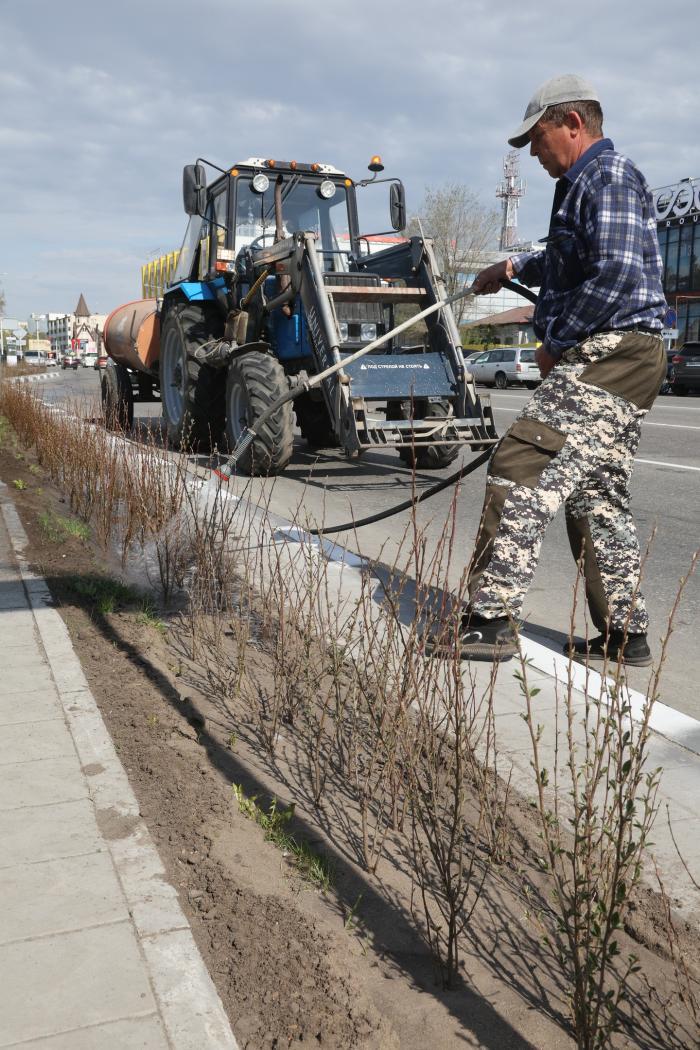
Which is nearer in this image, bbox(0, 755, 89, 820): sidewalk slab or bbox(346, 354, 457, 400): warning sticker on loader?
bbox(0, 755, 89, 820): sidewalk slab

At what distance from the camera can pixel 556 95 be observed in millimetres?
3619

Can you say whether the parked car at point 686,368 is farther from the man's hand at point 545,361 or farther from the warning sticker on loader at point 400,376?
the man's hand at point 545,361

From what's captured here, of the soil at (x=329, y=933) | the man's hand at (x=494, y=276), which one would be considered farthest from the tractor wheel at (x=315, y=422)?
the soil at (x=329, y=933)

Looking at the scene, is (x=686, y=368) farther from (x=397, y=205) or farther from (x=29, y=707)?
(x=29, y=707)

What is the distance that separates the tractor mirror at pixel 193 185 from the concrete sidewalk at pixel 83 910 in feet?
23.3

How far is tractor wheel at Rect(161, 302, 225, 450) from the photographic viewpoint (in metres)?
10.8

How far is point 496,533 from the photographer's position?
150 inches

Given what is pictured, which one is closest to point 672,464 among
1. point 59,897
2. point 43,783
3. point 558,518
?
point 558,518

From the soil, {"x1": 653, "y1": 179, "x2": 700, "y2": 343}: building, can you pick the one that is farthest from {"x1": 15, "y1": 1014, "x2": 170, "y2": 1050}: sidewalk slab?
{"x1": 653, "y1": 179, "x2": 700, "y2": 343}: building

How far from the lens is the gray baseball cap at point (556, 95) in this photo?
362 cm

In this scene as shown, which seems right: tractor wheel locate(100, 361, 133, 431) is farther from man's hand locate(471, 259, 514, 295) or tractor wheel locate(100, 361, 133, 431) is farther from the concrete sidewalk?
the concrete sidewalk

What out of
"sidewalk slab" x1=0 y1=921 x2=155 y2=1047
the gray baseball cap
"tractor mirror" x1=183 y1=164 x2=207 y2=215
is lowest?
"sidewalk slab" x1=0 y1=921 x2=155 y2=1047

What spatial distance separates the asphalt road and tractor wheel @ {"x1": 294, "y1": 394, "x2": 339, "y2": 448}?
225 mm

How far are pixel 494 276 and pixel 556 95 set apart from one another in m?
0.91
